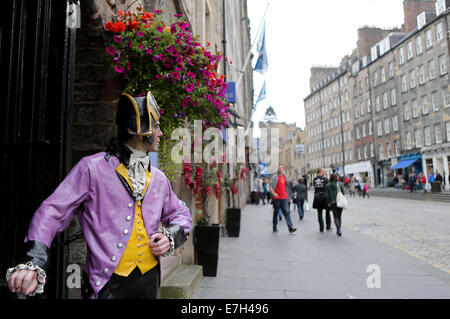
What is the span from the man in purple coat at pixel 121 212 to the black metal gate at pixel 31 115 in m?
0.53

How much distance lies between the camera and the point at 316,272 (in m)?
5.38

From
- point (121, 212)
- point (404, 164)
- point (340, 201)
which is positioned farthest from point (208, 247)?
point (404, 164)

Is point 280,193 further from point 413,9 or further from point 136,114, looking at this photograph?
point 413,9

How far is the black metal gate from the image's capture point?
207cm

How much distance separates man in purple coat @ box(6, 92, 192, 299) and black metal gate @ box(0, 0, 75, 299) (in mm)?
531

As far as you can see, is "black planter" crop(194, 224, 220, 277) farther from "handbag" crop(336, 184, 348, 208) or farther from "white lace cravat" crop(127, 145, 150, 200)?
"handbag" crop(336, 184, 348, 208)

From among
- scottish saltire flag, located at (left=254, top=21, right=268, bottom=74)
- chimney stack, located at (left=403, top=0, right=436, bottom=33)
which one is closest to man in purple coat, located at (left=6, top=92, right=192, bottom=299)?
scottish saltire flag, located at (left=254, top=21, right=268, bottom=74)

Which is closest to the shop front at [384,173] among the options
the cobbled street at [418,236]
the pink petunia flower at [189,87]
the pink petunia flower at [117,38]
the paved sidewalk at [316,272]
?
the cobbled street at [418,236]

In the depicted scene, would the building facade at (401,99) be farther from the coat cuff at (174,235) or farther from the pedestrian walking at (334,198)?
the coat cuff at (174,235)

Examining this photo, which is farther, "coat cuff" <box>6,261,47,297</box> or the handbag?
the handbag

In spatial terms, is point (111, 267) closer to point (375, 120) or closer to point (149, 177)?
point (149, 177)

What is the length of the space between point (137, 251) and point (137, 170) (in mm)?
457

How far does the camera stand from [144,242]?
184cm
